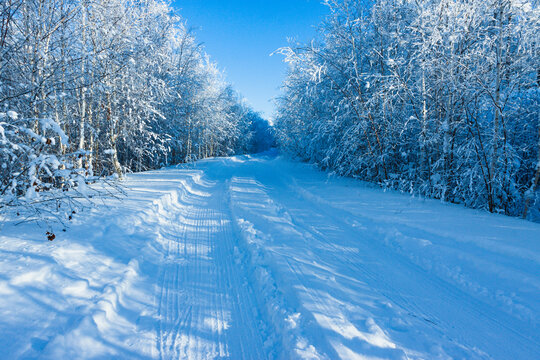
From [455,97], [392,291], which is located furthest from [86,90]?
[455,97]

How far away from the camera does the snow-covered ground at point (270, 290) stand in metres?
2.28

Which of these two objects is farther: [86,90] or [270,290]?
[86,90]

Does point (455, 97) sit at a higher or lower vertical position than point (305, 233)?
higher

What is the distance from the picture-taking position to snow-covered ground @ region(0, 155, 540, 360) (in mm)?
2277

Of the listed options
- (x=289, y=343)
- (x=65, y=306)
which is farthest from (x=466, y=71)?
(x=65, y=306)

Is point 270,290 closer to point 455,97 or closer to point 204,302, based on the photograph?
point 204,302

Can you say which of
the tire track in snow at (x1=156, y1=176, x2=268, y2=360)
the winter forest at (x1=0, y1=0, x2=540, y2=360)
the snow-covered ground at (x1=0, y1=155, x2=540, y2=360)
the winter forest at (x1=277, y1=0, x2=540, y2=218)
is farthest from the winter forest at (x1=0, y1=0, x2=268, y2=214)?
the winter forest at (x1=277, y1=0, x2=540, y2=218)

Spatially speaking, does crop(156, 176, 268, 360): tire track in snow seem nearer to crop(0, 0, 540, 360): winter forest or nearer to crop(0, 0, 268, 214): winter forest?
crop(0, 0, 540, 360): winter forest

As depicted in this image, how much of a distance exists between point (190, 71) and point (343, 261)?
1833 cm

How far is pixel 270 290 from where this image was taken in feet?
10.3

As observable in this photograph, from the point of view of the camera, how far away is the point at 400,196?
8406mm

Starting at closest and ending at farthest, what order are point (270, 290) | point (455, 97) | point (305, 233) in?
point (270, 290) < point (305, 233) < point (455, 97)

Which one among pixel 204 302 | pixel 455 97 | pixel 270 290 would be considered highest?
pixel 455 97

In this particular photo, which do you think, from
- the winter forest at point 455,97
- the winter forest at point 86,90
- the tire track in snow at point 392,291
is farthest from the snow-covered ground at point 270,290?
the winter forest at point 455,97
